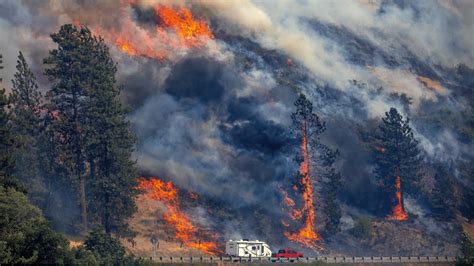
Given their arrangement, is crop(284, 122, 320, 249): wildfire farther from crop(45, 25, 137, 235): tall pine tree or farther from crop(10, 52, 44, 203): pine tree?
crop(10, 52, 44, 203): pine tree

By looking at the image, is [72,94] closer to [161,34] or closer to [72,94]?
[72,94]

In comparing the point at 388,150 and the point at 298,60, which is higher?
the point at 298,60

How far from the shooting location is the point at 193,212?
111688mm

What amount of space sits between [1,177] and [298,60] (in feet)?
249

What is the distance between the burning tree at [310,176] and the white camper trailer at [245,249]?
14.1 metres

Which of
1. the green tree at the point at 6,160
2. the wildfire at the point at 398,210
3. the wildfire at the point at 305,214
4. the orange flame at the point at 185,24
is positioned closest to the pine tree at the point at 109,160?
the green tree at the point at 6,160

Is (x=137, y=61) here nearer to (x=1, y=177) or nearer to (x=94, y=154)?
(x=94, y=154)

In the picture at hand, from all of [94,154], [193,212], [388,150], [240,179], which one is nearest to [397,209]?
[388,150]

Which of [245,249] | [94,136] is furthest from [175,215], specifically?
[94,136]

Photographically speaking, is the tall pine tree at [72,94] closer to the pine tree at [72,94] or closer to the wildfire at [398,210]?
the pine tree at [72,94]

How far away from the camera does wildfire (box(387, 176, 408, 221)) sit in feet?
388

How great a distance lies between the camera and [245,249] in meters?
96.6

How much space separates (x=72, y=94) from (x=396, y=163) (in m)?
49.7

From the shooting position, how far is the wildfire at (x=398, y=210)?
118 meters
